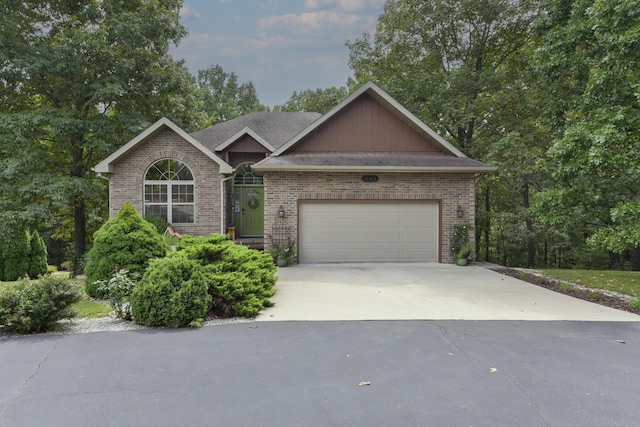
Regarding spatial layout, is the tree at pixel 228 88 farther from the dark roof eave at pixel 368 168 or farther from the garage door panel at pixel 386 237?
the garage door panel at pixel 386 237

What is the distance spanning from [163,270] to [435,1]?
16067 mm

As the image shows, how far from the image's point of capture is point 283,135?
49.4ft

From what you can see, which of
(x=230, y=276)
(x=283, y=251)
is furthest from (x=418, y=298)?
(x=283, y=251)

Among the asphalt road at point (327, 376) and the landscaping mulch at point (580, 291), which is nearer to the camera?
the asphalt road at point (327, 376)

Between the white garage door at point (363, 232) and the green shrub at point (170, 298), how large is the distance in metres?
6.02

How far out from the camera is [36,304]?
4746mm

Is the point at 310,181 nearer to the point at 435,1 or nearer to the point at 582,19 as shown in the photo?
the point at 582,19

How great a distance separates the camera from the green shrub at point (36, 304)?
471 centimetres

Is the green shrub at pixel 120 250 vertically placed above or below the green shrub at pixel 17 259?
above

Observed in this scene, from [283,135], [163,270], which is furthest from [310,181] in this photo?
[163,270]

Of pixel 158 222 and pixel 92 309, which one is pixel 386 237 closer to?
pixel 158 222

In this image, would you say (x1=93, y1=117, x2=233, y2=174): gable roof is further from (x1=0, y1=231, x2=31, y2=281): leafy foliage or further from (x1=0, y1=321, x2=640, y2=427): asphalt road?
(x1=0, y1=321, x2=640, y2=427): asphalt road

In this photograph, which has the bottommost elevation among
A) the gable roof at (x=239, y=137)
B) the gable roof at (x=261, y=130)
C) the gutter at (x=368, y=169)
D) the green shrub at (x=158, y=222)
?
the green shrub at (x=158, y=222)

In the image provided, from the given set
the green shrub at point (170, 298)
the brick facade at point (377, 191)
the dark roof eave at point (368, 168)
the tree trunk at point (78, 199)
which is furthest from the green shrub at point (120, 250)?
the tree trunk at point (78, 199)
